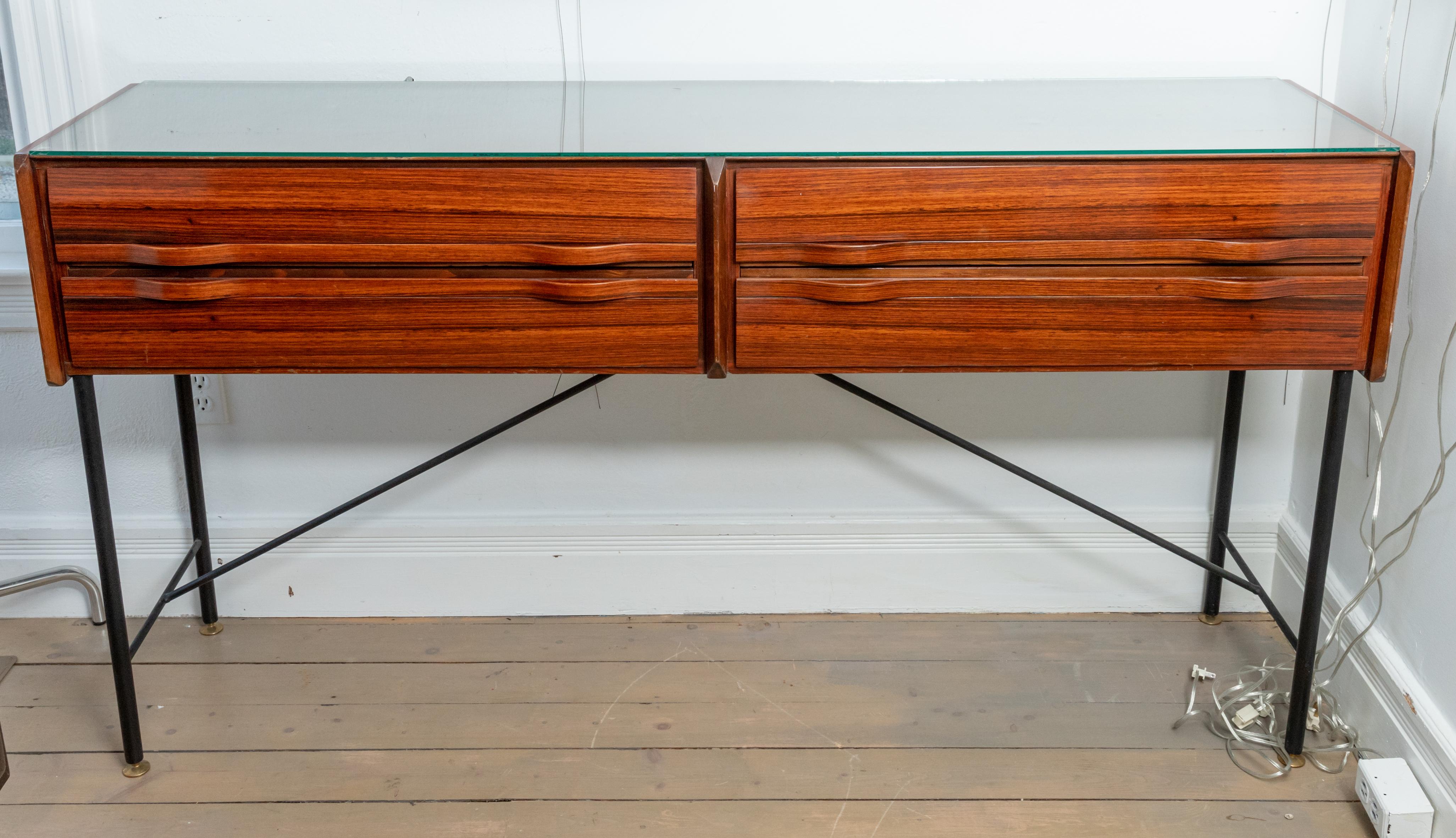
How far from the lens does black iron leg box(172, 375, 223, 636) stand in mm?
1898

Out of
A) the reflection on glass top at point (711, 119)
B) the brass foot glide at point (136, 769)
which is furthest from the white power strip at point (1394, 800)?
the brass foot glide at point (136, 769)

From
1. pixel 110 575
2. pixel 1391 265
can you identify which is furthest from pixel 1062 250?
pixel 110 575

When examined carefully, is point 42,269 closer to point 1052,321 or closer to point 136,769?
point 136,769

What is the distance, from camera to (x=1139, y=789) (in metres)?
1.61

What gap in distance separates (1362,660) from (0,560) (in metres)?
2.32

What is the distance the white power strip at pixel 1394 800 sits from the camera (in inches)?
57.9

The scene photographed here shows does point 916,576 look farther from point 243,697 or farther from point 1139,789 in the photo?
point 243,697

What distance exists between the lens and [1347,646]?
5.85 feet

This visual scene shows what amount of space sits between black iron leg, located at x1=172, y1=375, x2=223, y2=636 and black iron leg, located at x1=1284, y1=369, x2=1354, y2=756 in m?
1.74

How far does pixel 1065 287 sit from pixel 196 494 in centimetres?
149

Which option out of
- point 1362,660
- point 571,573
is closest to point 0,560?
point 571,573

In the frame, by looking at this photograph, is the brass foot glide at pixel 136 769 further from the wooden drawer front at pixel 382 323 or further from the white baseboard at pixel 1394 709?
the white baseboard at pixel 1394 709

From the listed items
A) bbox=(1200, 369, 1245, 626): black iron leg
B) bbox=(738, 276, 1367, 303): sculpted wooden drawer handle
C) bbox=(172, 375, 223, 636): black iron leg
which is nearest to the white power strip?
bbox=(1200, 369, 1245, 626): black iron leg

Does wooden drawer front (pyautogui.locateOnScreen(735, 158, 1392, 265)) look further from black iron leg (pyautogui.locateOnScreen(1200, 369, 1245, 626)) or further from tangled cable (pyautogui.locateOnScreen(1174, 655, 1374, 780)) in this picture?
tangled cable (pyautogui.locateOnScreen(1174, 655, 1374, 780))
